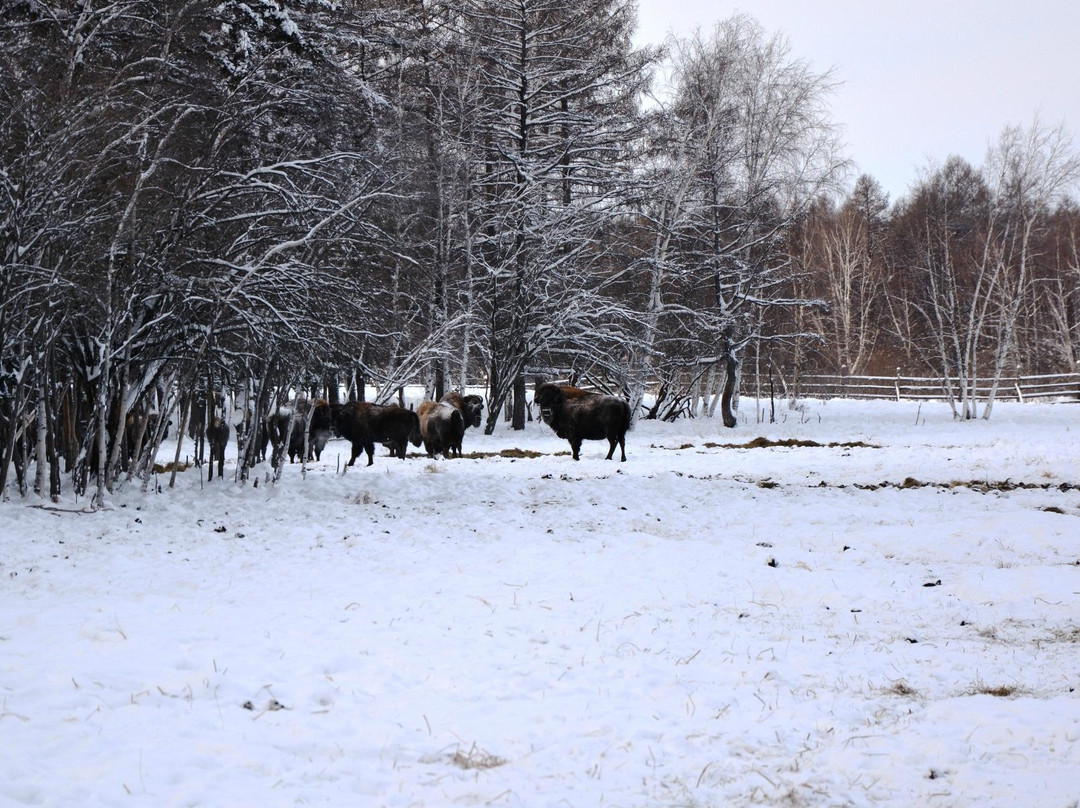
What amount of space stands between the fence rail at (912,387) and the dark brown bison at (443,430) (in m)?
24.7

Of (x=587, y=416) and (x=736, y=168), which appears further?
(x=736, y=168)

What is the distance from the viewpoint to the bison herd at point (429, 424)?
16359mm

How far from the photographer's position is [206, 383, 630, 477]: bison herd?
644 inches

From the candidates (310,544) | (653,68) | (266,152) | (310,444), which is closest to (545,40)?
(653,68)

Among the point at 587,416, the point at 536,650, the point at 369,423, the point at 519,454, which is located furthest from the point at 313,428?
the point at 536,650

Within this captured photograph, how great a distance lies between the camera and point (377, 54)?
882 inches

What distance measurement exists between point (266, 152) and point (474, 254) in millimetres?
10320

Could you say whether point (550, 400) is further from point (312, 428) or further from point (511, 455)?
point (312, 428)

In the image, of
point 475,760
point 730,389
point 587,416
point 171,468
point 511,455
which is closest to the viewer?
point 475,760

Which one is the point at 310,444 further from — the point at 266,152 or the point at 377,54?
the point at 377,54

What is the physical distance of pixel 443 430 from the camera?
1691 centimetres

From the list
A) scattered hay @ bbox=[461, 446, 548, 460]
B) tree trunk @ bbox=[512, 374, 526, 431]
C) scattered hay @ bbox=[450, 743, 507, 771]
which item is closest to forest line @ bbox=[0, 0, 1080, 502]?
tree trunk @ bbox=[512, 374, 526, 431]

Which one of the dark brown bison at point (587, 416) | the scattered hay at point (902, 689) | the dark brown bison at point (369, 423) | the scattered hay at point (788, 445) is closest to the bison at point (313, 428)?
the dark brown bison at point (369, 423)

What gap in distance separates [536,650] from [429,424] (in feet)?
38.9
